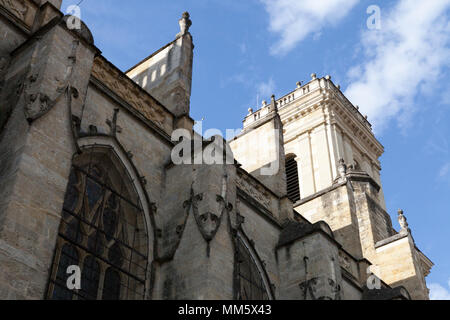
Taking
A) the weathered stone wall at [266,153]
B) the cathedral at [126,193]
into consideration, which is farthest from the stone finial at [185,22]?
the weathered stone wall at [266,153]

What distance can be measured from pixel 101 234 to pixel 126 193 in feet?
3.67

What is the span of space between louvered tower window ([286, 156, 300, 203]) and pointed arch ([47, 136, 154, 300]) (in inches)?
706

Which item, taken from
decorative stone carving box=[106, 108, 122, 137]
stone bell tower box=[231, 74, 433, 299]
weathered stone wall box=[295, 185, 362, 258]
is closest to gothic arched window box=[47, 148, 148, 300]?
decorative stone carving box=[106, 108, 122, 137]

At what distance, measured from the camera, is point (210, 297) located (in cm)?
963

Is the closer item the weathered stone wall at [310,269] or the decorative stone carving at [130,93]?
the decorative stone carving at [130,93]

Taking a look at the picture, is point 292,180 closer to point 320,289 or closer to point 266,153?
point 266,153

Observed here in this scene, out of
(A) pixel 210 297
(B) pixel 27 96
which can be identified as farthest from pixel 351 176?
(B) pixel 27 96

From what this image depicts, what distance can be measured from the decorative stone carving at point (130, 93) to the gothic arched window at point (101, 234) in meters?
1.66

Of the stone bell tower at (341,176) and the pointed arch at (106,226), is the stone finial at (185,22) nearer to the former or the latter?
the stone bell tower at (341,176)

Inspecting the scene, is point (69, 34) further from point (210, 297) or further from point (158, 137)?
point (210, 297)

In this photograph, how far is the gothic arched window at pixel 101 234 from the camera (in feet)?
31.4

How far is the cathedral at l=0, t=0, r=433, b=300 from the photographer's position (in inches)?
331

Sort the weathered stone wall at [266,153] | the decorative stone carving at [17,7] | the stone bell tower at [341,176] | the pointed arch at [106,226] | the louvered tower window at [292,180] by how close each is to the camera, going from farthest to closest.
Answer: the louvered tower window at [292,180] → the stone bell tower at [341,176] → the weathered stone wall at [266,153] → the decorative stone carving at [17,7] → the pointed arch at [106,226]
